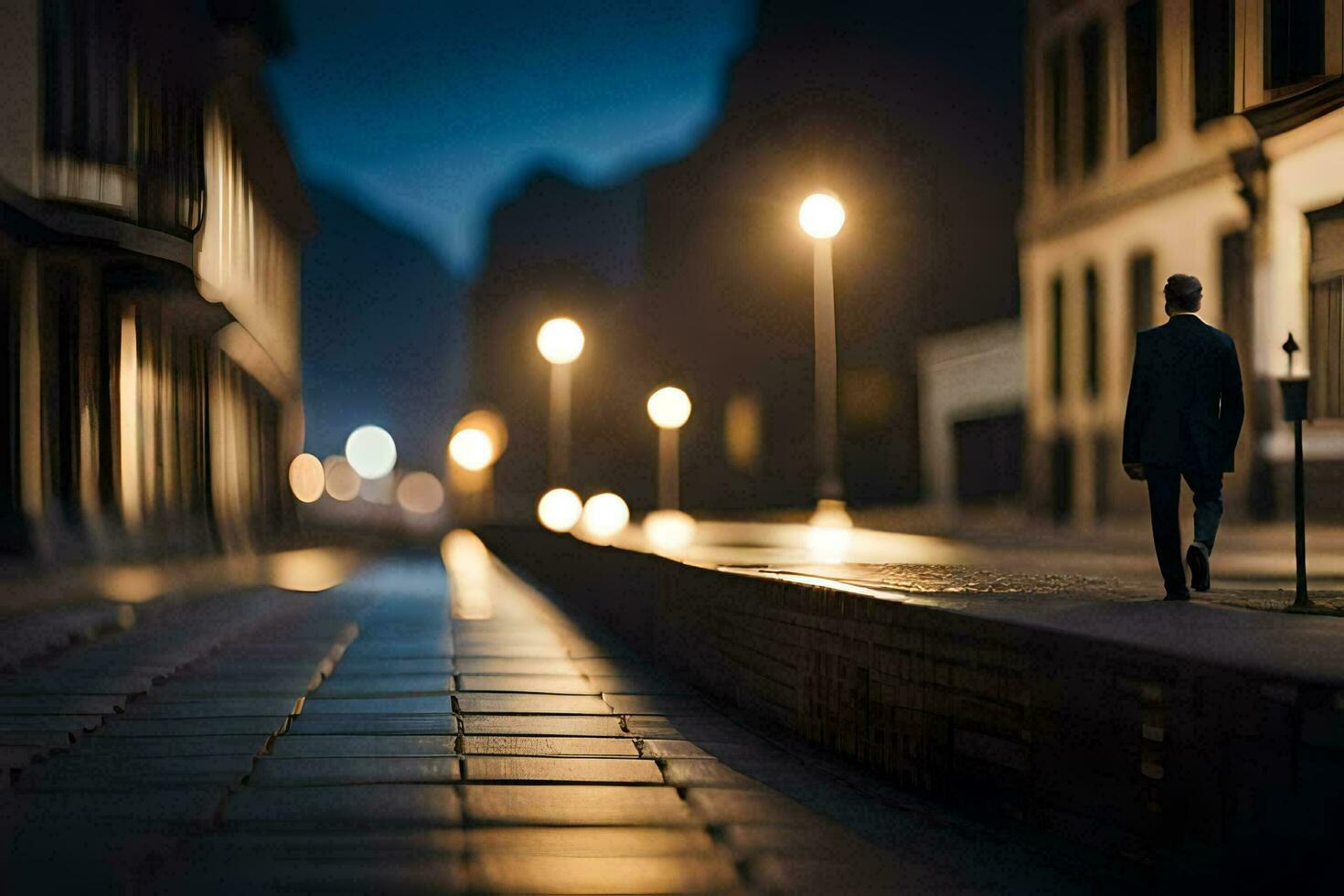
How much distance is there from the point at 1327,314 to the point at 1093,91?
28.1 feet

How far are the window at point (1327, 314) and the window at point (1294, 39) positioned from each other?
1.80 m

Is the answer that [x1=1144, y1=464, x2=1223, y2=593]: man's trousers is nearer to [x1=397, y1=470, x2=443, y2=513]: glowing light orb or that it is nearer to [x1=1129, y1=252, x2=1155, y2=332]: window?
[x1=1129, y1=252, x2=1155, y2=332]: window

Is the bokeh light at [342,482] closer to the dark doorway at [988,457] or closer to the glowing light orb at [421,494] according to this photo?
the glowing light orb at [421,494]

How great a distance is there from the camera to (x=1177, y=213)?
2458cm

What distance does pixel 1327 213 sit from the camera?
2045cm

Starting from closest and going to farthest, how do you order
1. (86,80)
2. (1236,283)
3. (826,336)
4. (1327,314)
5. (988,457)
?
(86,80) → (1327,314) → (826,336) → (1236,283) → (988,457)

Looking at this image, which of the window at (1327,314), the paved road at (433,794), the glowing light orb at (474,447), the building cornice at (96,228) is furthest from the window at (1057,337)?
the glowing light orb at (474,447)

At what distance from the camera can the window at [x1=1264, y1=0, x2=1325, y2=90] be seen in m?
19.1

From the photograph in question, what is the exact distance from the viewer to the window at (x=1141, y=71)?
25016mm

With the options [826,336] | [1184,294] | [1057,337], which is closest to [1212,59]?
[826,336]

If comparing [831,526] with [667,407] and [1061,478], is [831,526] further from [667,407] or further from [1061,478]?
[667,407]

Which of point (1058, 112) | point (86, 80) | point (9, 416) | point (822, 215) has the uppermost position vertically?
point (1058, 112)

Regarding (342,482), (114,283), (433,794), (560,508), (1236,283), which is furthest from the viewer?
(342,482)

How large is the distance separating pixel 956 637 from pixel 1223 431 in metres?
2.41
